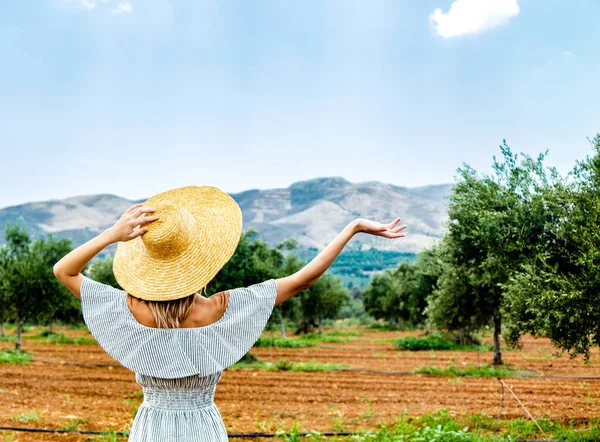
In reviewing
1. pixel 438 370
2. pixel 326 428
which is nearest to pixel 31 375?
pixel 326 428

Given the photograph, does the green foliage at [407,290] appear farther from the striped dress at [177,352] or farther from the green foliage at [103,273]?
the green foliage at [103,273]

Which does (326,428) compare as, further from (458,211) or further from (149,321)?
(149,321)

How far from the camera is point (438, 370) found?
2203 centimetres

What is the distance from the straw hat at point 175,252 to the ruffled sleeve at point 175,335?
0.15 meters

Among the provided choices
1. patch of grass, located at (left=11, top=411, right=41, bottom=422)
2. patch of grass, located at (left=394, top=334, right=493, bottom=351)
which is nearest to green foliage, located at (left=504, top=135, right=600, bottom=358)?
patch of grass, located at (left=11, top=411, right=41, bottom=422)

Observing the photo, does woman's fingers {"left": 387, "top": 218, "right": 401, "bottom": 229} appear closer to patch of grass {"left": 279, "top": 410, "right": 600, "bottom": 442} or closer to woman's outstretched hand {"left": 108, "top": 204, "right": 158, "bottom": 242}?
woman's outstretched hand {"left": 108, "top": 204, "right": 158, "bottom": 242}

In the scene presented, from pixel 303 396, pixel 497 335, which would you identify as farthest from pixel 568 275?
pixel 497 335

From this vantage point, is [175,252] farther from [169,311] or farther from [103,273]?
[103,273]

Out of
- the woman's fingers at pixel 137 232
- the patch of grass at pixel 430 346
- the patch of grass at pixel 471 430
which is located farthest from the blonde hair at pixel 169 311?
the patch of grass at pixel 430 346

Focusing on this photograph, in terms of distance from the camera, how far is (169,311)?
277 cm

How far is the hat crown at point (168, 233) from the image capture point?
2723 millimetres

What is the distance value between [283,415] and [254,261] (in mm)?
13612

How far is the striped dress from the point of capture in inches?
108

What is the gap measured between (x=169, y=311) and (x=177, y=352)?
20 centimetres
